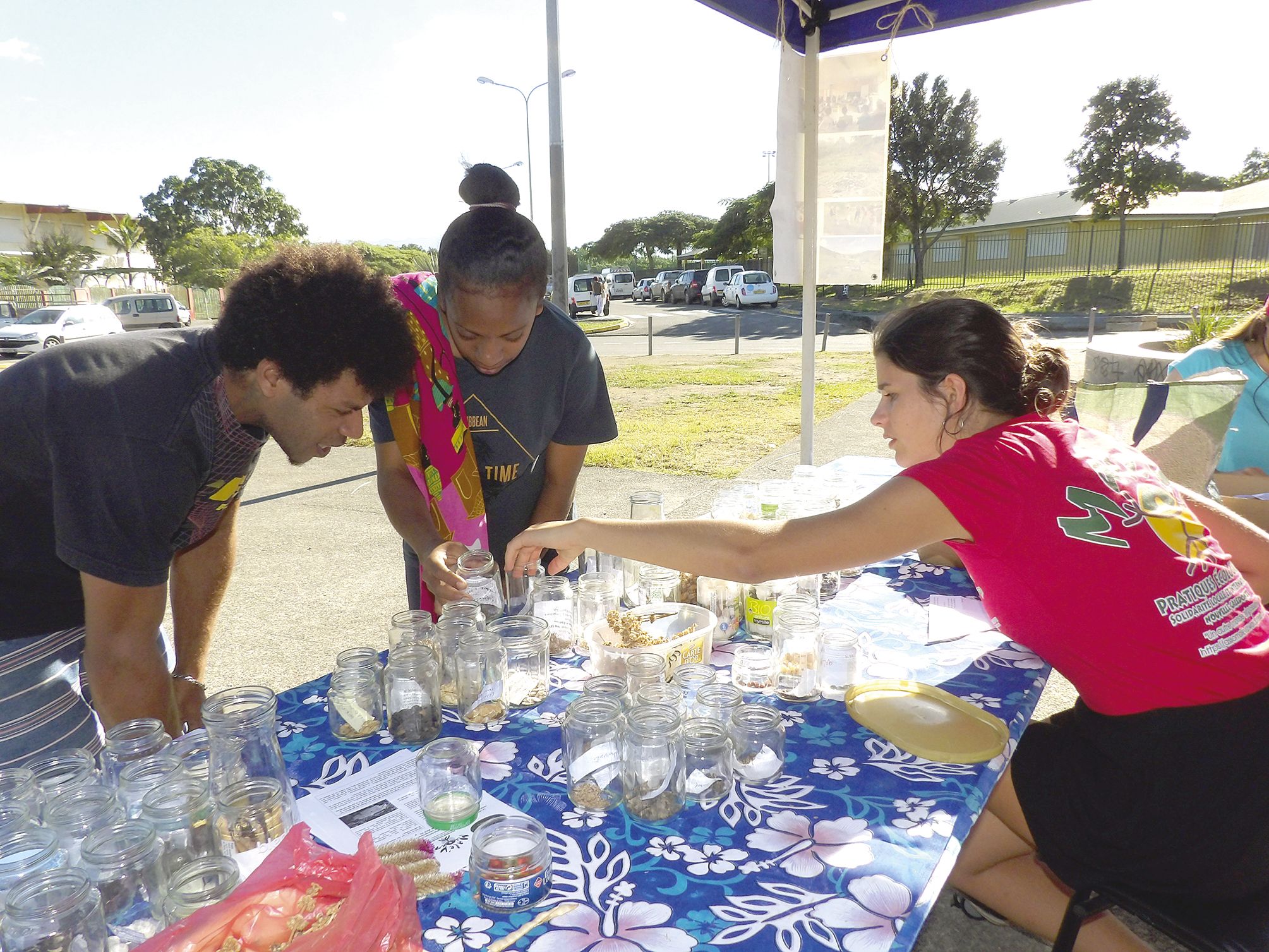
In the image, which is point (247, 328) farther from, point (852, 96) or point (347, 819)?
point (852, 96)

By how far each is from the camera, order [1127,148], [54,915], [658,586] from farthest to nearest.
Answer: [1127,148], [658,586], [54,915]

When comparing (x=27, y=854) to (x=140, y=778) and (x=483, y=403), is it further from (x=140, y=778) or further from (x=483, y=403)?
(x=483, y=403)

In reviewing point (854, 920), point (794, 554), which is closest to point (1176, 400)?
point (794, 554)

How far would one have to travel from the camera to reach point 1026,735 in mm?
1806

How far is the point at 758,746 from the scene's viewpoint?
4.59 feet

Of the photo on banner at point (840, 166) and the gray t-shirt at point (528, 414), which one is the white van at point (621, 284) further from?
the gray t-shirt at point (528, 414)

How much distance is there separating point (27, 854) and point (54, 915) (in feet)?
0.63

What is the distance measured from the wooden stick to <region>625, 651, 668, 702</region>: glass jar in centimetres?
49

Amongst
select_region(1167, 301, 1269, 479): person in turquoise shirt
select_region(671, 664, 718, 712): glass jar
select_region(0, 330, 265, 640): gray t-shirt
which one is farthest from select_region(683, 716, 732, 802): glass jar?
select_region(1167, 301, 1269, 479): person in turquoise shirt

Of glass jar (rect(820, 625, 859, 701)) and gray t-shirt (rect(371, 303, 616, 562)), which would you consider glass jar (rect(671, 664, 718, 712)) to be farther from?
gray t-shirt (rect(371, 303, 616, 562))

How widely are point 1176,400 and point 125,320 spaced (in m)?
32.0

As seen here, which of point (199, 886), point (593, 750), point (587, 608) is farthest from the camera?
point (587, 608)

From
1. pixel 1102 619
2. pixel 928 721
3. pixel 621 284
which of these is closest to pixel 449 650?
pixel 928 721

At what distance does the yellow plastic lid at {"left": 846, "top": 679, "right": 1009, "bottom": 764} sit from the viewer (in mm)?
1472
